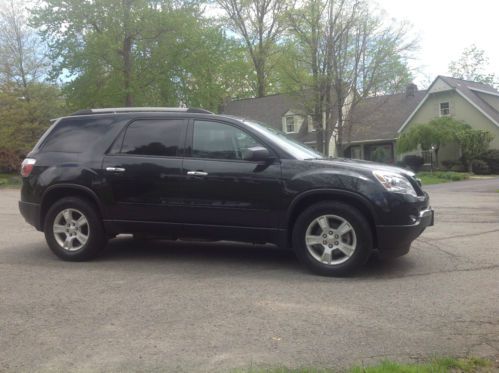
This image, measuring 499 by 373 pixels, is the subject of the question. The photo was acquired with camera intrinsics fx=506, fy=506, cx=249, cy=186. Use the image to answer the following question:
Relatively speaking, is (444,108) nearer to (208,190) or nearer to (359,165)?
(359,165)

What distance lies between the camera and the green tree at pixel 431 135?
32750mm

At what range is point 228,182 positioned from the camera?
5.89 meters

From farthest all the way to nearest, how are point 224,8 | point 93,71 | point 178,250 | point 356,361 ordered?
point 224,8
point 93,71
point 178,250
point 356,361

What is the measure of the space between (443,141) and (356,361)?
32.6m

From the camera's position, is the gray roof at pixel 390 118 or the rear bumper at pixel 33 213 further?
the gray roof at pixel 390 118

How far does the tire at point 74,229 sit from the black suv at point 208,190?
1cm

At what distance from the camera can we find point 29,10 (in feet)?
95.2

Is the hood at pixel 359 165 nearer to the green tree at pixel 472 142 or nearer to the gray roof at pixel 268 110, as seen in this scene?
the green tree at pixel 472 142

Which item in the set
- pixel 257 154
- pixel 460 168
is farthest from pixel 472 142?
pixel 257 154

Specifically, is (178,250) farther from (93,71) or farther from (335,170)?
(93,71)

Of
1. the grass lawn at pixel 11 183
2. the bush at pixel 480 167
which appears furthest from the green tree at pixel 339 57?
the grass lawn at pixel 11 183

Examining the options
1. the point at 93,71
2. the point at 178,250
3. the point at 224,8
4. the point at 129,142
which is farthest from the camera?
the point at 224,8

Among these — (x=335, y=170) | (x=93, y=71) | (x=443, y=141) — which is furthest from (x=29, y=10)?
(x=335, y=170)

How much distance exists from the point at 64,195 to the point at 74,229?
47cm
